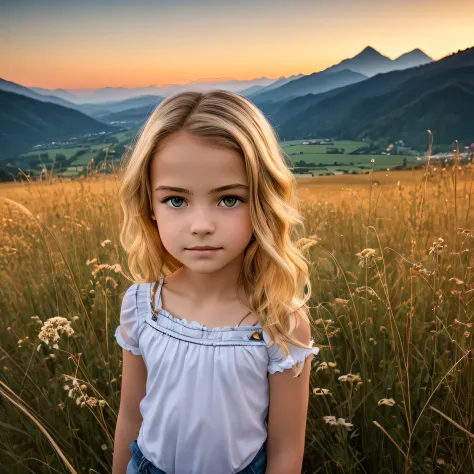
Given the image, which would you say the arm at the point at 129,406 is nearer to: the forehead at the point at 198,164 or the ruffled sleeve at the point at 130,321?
the ruffled sleeve at the point at 130,321

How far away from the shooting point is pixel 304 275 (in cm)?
172

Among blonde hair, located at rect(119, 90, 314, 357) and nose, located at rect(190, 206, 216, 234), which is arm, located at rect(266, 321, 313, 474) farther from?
nose, located at rect(190, 206, 216, 234)

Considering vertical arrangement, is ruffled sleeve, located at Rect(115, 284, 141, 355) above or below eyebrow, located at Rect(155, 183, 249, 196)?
below

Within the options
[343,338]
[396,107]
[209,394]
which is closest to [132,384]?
[209,394]

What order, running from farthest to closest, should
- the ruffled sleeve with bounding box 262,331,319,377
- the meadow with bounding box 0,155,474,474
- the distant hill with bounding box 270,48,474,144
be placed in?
the distant hill with bounding box 270,48,474,144, the meadow with bounding box 0,155,474,474, the ruffled sleeve with bounding box 262,331,319,377

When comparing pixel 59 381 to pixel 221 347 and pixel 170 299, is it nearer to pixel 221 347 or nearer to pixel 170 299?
pixel 170 299

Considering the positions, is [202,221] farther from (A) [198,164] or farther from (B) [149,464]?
(B) [149,464]

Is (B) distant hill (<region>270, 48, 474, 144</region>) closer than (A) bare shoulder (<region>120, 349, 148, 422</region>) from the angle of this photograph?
No

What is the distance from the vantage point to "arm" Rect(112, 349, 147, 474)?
5.94 feet

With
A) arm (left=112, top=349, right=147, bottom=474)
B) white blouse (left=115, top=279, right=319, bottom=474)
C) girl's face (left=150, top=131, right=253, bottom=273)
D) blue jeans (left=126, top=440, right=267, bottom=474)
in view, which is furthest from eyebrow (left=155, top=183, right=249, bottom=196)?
blue jeans (left=126, top=440, right=267, bottom=474)

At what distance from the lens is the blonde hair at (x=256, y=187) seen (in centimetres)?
149

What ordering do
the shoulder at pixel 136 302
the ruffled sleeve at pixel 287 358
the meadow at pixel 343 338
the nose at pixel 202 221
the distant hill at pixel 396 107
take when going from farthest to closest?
the distant hill at pixel 396 107 < the meadow at pixel 343 338 < the shoulder at pixel 136 302 < the ruffled sleeve at pixel 287 358 < the nose at pixel 202 221

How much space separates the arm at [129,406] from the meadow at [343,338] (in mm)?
108

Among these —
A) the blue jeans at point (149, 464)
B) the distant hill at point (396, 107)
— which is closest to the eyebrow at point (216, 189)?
the blue jeans at point (149, 464)
